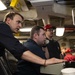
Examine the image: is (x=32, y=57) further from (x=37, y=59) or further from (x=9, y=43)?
(x=9, y=43)

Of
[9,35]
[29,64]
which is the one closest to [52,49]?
[29,64]

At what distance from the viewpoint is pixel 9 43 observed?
82.7 inches

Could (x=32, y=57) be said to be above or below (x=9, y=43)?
below

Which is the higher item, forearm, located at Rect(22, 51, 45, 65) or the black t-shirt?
the black t-shirt

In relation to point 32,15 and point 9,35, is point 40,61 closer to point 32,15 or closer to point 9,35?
point 9,35

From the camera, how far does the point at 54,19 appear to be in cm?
581

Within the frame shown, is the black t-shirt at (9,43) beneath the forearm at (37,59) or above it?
above

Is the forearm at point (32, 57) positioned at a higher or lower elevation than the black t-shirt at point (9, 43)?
lower

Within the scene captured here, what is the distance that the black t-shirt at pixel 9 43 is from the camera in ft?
6.86

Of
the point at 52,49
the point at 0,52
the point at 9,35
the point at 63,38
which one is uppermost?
the point at 9,35

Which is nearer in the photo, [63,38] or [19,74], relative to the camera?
[19,74]

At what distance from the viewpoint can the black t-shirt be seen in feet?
6.86

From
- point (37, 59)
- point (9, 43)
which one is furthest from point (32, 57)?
point (9, 43)

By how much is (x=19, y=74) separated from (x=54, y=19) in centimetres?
364
